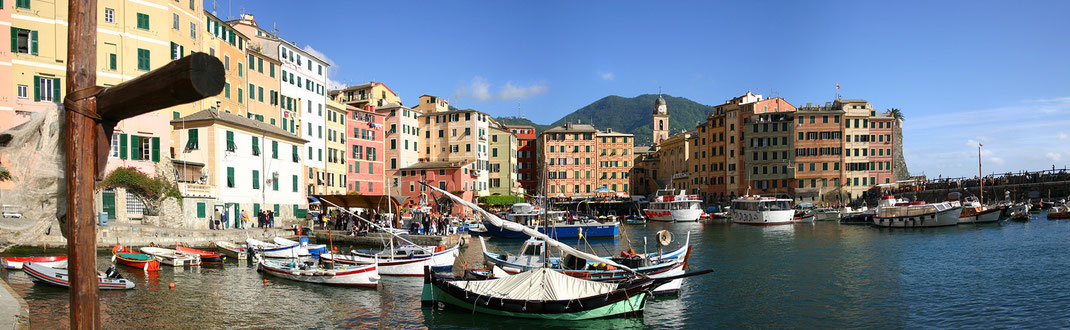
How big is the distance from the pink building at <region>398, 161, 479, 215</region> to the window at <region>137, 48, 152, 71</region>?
42861 mm

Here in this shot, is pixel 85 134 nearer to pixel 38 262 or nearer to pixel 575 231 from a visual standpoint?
pixel 38 262

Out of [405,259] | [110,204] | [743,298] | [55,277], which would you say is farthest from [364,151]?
[743,298]

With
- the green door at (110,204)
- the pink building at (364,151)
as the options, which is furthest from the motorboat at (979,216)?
Result: the green door at (110,204)

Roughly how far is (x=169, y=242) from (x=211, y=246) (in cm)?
232

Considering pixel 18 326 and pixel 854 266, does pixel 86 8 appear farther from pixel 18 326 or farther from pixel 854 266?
pixel 854 266

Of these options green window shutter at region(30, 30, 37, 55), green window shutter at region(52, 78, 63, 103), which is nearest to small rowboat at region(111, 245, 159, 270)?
green window shutter at region(52, 78, 63, 103)

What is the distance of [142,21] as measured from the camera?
46.6m

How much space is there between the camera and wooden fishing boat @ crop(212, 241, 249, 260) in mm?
39656

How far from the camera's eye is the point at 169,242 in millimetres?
40906

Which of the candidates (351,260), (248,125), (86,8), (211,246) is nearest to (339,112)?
(248,125)

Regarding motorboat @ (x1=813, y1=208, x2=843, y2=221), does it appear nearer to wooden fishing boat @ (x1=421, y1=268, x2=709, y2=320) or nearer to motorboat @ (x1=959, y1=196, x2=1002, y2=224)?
motorboat @ (x1=959, y1=196, x2=1002, y2=224)

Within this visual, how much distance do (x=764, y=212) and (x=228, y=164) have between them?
198ft

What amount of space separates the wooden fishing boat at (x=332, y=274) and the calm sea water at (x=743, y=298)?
522mm

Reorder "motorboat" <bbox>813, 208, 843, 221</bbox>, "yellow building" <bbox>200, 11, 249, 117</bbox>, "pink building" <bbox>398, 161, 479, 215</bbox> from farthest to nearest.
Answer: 1. "motorboat" <bbox>813, 208, 843, 221</bbox>
2. "pink building" <bbox>398, 161, 479, 215</bbox>
3. "yellow building" <bbox>200, 11, 249, 117</bbox>
